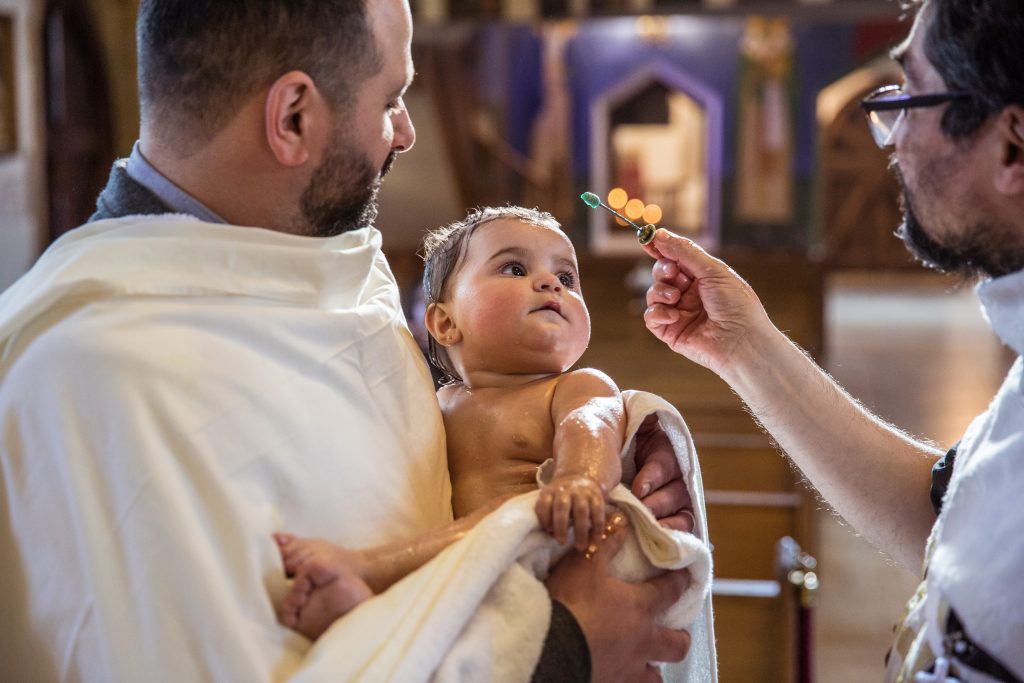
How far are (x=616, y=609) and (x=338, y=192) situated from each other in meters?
0.77

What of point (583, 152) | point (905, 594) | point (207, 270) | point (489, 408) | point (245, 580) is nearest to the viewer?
point (245, 580)

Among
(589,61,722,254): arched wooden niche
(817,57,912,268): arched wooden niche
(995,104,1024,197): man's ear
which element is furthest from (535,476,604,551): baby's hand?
(817,57,912,268): arched wooden niche

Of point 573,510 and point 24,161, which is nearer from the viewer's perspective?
point 573,510

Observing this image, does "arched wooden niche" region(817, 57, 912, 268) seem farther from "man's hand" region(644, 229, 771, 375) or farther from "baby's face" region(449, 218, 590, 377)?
"baby's face" region(449, 218, 590, 377)

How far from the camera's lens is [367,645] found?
4.53 ft

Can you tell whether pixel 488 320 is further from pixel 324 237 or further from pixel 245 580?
pixel 245 580

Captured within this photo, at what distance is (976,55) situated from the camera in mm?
1653

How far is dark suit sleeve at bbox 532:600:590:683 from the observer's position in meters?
Answer: 1.50

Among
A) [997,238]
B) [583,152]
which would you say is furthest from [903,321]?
Result: [997,238]

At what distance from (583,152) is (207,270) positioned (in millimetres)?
12398

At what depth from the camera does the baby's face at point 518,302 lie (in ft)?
6.27

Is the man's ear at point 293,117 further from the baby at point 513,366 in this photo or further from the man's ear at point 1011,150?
the man's ear at point 1011,150

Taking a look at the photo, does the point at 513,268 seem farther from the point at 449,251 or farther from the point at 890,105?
the point at 890,105

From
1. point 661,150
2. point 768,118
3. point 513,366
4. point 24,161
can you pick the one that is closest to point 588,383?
point 513,366
